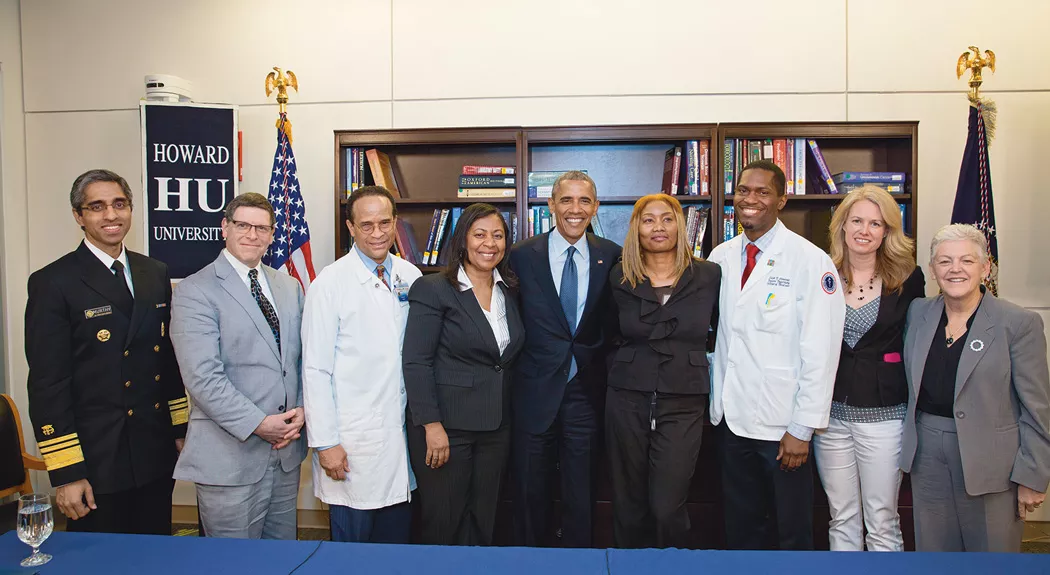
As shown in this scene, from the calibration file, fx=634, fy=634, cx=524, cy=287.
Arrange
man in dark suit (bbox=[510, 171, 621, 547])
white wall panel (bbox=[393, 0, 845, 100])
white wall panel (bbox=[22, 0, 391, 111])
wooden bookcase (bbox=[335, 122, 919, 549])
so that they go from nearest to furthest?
man in dark suit (bbox=[510, 171, 621, 547]), wooden bookcase (bbox=[335, 122, 919, 549]), white wall panel (bbox=[393, 0, 845, 100]), white wall panel (bbox=[22, 0, 391, 111])

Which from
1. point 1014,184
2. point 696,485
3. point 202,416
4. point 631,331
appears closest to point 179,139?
point 202,416

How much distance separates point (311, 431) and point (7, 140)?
345 centimetres

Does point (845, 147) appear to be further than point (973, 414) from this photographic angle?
Yes

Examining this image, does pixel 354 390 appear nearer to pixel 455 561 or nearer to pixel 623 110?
pixel 455 561

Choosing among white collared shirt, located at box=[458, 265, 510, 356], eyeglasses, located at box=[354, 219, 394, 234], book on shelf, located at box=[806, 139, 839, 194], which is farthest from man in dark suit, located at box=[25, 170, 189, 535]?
book on shelf, located at box=[806, 139, 839, 194]

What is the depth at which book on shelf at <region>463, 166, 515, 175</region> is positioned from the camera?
150 inches

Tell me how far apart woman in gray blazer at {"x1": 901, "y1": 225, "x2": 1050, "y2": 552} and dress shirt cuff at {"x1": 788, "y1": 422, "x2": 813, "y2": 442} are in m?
A: 0.33

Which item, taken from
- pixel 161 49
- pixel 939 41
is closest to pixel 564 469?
pixel 939 41

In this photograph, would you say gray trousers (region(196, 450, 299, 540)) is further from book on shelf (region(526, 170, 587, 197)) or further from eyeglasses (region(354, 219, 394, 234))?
book on shelf (region(526, 170, 587, 197))

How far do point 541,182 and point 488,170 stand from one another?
0.33 metres

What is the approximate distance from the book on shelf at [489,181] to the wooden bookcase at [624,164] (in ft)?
0.30

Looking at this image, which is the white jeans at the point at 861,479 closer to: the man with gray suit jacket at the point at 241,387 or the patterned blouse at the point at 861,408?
the patterned blouse at the point at 861,408

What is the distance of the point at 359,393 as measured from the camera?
7.88 ft

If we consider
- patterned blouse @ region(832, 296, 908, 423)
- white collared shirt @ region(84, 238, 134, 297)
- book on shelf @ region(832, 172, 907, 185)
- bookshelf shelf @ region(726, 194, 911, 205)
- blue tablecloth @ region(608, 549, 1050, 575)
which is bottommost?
blue tablecloth @ region(608, 549, 1050, 575)
